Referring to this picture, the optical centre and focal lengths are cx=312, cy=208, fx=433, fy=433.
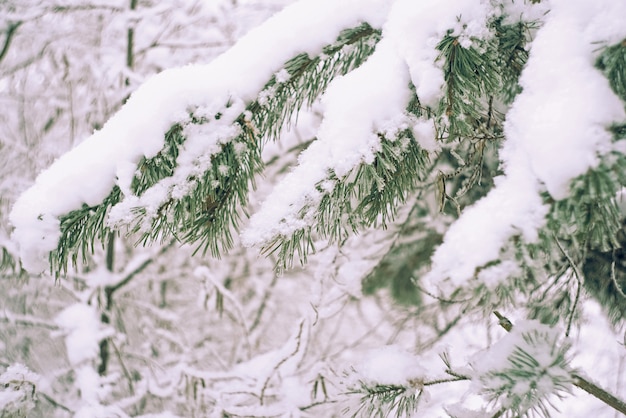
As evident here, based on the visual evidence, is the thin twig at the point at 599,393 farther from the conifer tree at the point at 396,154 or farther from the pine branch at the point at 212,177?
the pine branch at the point at 212,177

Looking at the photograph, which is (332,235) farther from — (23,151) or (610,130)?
(23,151)

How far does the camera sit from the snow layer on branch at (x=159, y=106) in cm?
85

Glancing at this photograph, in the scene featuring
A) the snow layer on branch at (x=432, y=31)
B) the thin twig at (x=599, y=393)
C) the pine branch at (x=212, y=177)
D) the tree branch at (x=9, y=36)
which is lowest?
the tree branch at (x=9, y=36)

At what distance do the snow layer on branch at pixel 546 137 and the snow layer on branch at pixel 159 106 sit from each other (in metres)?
0.41

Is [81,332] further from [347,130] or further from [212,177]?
[347,130]

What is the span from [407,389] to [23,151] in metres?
4.51

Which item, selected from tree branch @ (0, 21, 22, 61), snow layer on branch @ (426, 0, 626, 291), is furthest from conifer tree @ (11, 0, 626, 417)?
tree branch @ (0, 21, 22, 61)

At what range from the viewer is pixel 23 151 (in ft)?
13.8

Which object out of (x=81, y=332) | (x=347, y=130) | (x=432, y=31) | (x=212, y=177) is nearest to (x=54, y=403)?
(x=81, y=332)

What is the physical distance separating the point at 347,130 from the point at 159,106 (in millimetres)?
385

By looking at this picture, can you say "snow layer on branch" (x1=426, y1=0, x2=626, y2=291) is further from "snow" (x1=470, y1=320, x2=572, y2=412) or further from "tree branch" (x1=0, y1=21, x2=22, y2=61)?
"tree branch" (x1=0, y1=21, x2=22, y2=61)

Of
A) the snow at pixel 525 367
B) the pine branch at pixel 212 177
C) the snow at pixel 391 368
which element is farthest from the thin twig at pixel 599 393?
the pine branch at pixel 212 177

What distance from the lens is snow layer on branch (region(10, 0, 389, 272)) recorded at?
0.85 meters

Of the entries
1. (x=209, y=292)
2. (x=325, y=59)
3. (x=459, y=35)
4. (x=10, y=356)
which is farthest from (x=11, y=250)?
(x=459, y=35)
